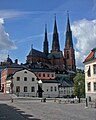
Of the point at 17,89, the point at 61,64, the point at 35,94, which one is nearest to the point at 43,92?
Answer: the point at 35,94

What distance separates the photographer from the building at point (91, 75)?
49.8 m

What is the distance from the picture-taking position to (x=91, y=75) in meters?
50.9

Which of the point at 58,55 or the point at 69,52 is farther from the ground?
the point at 69,52

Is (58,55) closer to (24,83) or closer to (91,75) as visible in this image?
(24,83)

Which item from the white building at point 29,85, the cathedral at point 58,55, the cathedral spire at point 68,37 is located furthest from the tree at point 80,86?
the cathedral spire at point 68,37

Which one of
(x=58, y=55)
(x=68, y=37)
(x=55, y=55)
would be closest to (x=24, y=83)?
(x=58, y=55)

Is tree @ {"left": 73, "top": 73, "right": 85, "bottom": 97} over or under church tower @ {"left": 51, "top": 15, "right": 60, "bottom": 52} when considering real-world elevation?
under

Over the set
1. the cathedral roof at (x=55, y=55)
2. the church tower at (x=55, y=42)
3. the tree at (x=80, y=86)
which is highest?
the church tower at (x=55, y=42)

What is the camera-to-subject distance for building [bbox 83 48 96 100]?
164ft

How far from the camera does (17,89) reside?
8712cm

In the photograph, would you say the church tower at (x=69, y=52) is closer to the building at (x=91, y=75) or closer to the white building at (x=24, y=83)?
the white building at (x=24, y=83)

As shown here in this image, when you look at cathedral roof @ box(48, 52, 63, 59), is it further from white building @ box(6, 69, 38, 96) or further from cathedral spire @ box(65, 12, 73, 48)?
white building @ box(6, 69, 38, 96)

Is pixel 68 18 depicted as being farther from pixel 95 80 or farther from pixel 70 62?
pixel 95 80

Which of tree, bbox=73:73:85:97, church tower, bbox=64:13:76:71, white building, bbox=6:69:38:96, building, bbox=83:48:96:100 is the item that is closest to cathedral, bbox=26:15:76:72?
church tower, bbox=64:13:76:71
